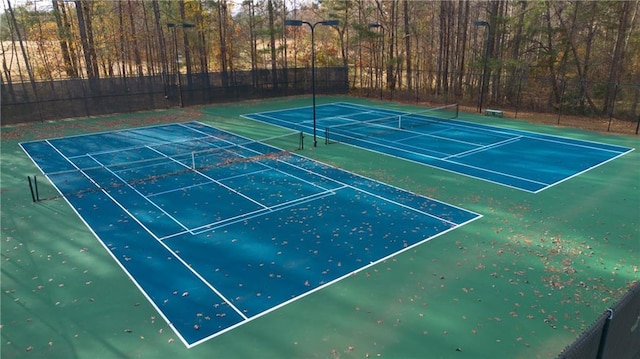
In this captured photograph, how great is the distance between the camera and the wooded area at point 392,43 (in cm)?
2739

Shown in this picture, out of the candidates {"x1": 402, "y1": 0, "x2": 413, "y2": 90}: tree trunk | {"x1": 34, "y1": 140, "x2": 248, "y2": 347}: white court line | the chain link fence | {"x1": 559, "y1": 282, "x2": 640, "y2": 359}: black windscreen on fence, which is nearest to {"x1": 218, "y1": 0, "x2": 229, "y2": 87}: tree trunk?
the chain link fence

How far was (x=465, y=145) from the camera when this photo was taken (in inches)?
803

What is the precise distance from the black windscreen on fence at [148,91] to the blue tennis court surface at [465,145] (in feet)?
19.0

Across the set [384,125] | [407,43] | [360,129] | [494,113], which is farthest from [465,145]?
[407,43]

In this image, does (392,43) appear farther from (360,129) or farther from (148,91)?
(148,91)

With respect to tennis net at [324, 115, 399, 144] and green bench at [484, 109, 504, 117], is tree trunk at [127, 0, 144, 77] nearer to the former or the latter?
tennis net at [324, 115, 399, 144]

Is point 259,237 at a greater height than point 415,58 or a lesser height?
lesser

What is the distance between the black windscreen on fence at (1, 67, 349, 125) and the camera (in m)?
25.8

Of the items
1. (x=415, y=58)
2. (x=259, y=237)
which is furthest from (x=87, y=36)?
(x=259, y=237)

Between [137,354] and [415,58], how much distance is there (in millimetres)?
36071

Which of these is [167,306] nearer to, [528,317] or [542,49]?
[528,317]

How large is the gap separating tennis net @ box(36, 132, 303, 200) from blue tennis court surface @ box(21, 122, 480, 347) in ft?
0.14

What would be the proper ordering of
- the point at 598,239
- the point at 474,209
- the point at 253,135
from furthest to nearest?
the point at 253,135
the point at 474,209
the point at 598,239

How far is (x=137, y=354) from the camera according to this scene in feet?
23.0
